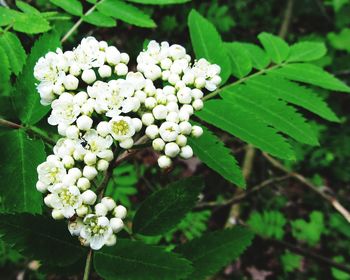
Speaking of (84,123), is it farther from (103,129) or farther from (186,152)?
Result: (186,152)

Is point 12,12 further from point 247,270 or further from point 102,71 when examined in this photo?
point 247,270

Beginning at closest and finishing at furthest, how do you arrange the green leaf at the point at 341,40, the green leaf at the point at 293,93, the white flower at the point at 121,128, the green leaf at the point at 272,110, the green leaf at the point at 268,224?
the white flower at the point at 121,128
the green leaf at the point at 272,110
the green leaf at the point at 293,93
the green leaf at the point at 268,224
the green leaf at the point at 341,40

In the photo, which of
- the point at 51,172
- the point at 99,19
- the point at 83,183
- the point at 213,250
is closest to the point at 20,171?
the point at 51,172

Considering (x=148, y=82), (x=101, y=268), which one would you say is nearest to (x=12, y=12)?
(x=148, y=82)

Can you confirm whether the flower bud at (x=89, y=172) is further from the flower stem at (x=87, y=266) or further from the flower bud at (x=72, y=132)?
the flower stem at (x=87, y=266)

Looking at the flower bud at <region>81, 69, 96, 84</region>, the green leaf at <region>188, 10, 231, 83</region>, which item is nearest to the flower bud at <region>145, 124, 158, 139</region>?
the flower bud at <region>81, 69, 96, 84</region>

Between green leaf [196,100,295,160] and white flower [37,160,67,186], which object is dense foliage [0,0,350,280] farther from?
white flower [37,160,67,186]

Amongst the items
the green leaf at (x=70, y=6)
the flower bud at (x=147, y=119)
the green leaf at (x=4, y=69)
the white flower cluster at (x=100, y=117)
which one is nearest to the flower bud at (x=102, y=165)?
the white flower cluster at (x=100, y=117)
